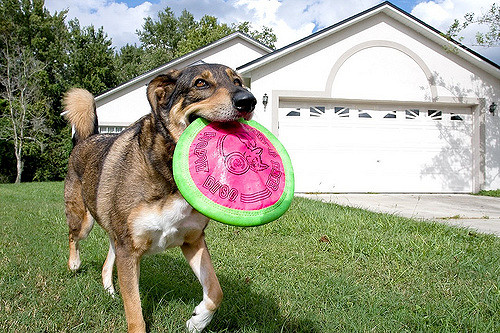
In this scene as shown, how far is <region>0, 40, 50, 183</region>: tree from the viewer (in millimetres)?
23672

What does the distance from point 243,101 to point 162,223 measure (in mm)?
981

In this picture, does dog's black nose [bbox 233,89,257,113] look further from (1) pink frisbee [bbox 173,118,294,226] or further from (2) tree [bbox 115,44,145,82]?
(2) tree [bbox 115,44,145,82]

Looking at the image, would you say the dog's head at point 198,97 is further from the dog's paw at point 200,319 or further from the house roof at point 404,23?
the house roof at point 404,23

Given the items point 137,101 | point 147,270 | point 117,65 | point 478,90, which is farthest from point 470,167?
point 117,65

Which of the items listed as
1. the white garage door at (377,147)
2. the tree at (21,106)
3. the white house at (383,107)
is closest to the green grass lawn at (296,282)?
the white garage door at (377,147)

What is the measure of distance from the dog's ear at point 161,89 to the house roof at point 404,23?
10183mm

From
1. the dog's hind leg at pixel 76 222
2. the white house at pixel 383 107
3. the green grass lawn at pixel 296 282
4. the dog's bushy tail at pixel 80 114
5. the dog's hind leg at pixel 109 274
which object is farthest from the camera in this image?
the white house at pixel 383 107

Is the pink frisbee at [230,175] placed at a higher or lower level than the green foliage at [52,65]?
lower

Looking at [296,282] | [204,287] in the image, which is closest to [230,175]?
[204,287]

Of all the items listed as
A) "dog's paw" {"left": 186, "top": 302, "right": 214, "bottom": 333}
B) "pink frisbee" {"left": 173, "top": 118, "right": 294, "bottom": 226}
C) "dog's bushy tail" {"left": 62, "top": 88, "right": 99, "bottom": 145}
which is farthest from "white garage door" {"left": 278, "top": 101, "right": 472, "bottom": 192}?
"dog's paw" {"left": 186, "top": 302, "right": 214, "bottom": 333}

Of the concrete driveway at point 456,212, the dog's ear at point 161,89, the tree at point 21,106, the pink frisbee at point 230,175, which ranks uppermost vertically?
the tree at point 21,106

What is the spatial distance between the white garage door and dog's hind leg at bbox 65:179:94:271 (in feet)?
31.0

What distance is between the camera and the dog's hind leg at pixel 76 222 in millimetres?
4000

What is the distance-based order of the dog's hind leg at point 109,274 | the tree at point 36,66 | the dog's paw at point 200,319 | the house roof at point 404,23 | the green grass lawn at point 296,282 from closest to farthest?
the dog's paw at point 200,319, the green grass lawn at point 296,282, the dog's hind leg at point 109,274, the house roof at point 404,23, the tree at point 36,66
